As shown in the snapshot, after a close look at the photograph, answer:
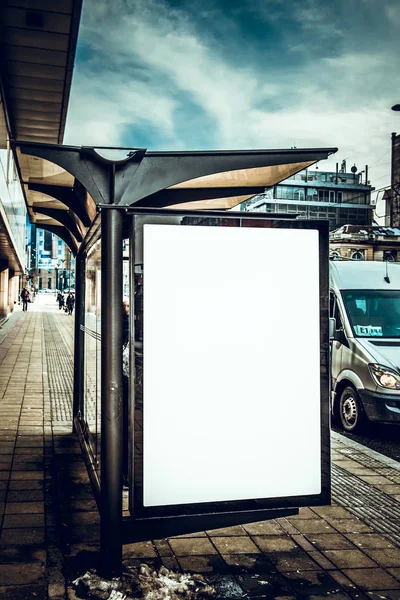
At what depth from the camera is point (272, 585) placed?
3551mm

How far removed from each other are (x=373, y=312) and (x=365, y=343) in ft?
2.74

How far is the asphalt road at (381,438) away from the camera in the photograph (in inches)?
286

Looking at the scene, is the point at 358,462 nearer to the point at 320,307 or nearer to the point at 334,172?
the point at 320,307

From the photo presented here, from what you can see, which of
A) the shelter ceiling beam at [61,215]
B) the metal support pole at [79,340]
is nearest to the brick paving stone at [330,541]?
the metal support pole at [79,340]

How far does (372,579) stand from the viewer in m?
3.67

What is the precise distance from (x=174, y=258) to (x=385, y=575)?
235cm

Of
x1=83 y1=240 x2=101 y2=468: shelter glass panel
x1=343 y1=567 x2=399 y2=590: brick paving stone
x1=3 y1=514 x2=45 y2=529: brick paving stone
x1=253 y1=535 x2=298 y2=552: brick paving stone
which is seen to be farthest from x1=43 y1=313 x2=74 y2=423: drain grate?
x1=343 y1=567 x2=399 y2=590: brick paving stone

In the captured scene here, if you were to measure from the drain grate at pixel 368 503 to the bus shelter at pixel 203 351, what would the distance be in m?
1.11

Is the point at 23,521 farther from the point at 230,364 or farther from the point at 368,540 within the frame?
the point at 368,540

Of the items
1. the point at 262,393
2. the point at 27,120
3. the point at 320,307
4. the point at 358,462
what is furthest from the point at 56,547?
→ the point at 27,120

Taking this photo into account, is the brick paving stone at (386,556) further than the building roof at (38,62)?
No

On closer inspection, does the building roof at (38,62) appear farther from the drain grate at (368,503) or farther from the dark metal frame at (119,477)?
the drain grate at (368,503)

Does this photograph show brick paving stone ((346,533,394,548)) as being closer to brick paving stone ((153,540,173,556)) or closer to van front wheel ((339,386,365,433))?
brick paving stone ((153,540,173,556))

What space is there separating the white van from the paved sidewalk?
124cm
